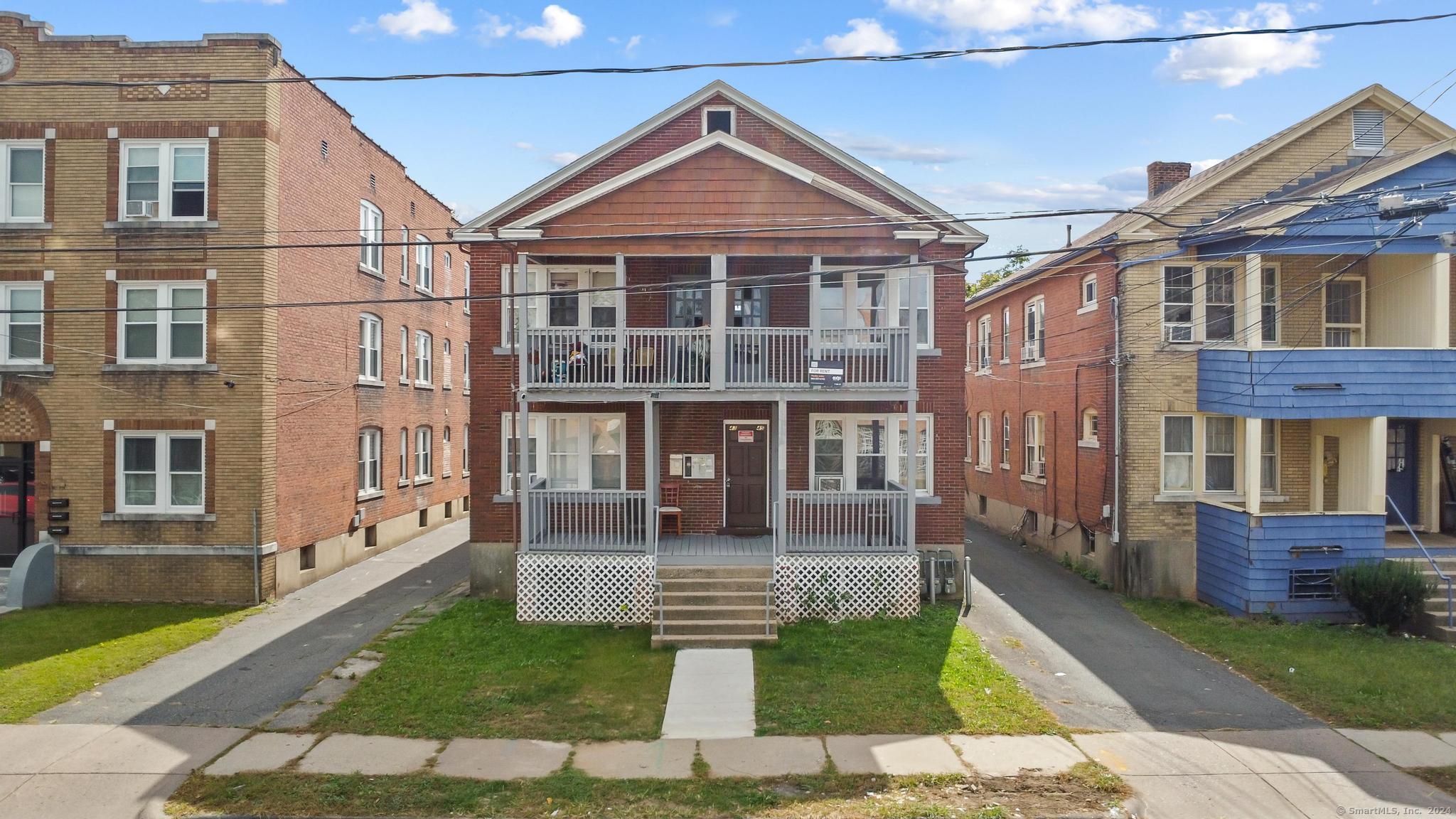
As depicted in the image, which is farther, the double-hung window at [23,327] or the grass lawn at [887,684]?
the double-hung window at [23,327]

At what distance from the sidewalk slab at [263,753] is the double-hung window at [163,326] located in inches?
377

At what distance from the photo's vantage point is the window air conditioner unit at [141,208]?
54.0 feet

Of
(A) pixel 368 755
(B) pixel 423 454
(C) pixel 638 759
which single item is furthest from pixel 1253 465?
(B) pixel 423 454

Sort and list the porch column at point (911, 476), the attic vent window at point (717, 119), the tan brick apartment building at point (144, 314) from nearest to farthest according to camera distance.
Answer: the porch column at point (911, 476) < the tan brick apartment building at point (144, 314) < the attic vent window at point (717, 119)

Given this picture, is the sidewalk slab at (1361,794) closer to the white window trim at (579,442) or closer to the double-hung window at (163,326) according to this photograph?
the white window trim at (579,442)

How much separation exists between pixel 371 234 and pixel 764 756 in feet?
59.2

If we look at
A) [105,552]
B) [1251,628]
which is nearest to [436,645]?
[105,552]

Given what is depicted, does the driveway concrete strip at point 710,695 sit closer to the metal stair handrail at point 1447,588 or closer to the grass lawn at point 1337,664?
the grass lawn at point 1337,664

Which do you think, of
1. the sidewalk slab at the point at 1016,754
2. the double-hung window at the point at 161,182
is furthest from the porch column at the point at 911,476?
the double-hung window at the point at 161,182

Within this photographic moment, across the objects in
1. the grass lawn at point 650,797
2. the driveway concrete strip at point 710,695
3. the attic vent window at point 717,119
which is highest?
the attic vent window at point 717,119

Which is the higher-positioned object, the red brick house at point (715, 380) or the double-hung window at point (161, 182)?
the double-hung window at point (161, 182)

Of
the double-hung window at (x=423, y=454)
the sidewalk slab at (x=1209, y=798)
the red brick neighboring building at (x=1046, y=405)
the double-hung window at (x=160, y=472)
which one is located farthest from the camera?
the double-hung window at (x=423, y=454)

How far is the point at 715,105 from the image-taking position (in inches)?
664

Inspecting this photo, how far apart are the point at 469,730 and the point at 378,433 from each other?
47.7ft
